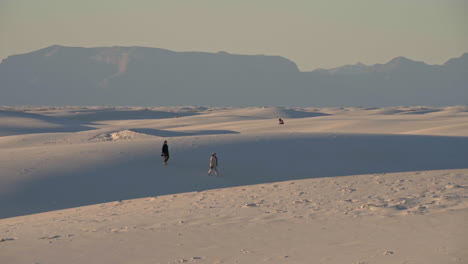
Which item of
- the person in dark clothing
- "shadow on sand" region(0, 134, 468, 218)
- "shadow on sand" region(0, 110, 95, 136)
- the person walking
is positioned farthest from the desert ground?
"shadow on sand" region(0, 110, 95, 136)

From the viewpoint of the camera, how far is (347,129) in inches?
1719

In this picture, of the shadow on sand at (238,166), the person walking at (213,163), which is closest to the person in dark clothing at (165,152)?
the shadow on sand at (238,166)

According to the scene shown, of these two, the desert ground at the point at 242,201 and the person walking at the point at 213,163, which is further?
the person walking at the point at 213,163

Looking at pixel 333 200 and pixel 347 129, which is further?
pixel 347 129

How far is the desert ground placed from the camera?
10.0 m

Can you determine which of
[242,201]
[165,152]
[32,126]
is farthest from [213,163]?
[32,126]

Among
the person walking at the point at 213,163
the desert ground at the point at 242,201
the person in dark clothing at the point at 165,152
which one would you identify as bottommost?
the desert ground at the point at 242,201

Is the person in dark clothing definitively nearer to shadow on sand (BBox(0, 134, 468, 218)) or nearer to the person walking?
shadow on sand (BBox(0, 134, 468, 218))

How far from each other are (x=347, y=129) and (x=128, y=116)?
174 ft

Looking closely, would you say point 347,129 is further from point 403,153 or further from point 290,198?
point 290,198

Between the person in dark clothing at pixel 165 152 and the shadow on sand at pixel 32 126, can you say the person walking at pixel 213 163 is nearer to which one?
the person in dark clothing at pixel 165 152

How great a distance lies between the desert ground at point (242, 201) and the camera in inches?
394

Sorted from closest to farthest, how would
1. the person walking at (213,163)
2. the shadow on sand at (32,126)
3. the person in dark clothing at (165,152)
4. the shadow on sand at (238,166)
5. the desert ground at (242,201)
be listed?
the desert ground at (242,201) → the shadow on sand at (238,166) → the person walking at (213,163) → the person in dark clothing at (165,152) → the shadow on sand at (32,126)

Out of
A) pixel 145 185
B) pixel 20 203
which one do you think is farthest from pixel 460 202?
pixel 20 203
